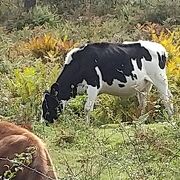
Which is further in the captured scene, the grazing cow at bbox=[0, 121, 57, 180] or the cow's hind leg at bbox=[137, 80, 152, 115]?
the cow's hind leg at bbox=[137, 80, 152, 115]

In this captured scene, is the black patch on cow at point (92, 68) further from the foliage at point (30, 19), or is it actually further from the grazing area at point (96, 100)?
the foliage at point (30, 19)

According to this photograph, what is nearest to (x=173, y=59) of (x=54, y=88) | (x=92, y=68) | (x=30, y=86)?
(x=92, y=68)

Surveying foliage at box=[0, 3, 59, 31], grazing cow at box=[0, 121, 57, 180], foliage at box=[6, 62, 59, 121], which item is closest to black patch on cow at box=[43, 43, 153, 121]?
foliage at box=[6, 62, 59, 121]

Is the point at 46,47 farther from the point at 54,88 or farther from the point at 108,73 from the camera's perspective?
the point at 54,88

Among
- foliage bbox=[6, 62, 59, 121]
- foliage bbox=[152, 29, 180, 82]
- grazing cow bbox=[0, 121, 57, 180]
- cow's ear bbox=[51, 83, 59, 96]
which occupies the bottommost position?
foliage bbox=[152, 29, 180, 82]

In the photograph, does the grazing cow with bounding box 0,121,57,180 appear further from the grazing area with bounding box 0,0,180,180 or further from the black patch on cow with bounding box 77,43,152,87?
the black patch on cow with bounding box 77,43,152,87

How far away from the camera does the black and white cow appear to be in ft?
41.7

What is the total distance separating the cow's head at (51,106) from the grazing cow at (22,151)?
5807mm

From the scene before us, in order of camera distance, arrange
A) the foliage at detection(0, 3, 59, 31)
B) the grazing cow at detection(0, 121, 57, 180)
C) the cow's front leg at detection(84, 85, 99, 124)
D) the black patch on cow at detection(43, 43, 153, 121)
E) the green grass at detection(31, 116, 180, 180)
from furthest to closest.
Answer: the foliage at detection(0, 3, 59, 31) < the black patch on cow at detection(43, 43, 153, 121) < the cow's front leg at detection(84, 85, 99, 124) < the green grass at detection(31, 116, 180, 180) < the grazing cow at detection(0, 121, 57, 180)

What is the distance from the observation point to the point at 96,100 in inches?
535

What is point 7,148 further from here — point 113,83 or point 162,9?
point 162,9

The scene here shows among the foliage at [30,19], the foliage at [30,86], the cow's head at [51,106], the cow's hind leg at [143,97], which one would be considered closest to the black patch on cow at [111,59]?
the cow's hind leg at [143,97]

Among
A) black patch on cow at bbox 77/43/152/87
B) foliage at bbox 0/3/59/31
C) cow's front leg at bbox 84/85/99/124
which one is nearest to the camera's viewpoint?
cow's front leg at bbox 84/85/99/124

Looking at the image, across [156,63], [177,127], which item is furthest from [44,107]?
[177,127]
